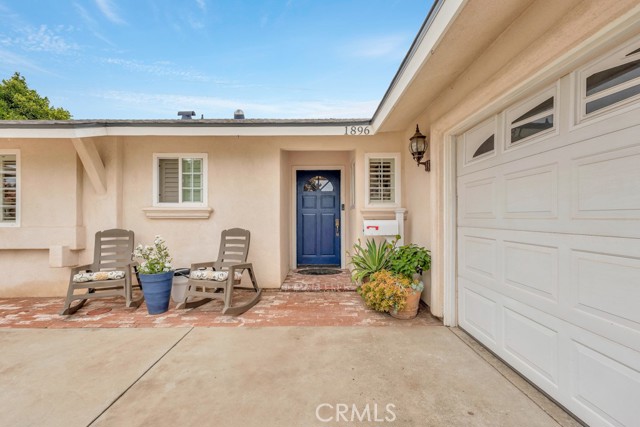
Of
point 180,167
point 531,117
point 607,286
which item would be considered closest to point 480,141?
point 531,117

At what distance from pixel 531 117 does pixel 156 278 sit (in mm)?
4539

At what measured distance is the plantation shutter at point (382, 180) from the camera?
16.0ft

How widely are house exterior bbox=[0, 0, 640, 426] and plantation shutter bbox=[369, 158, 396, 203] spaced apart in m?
0.03

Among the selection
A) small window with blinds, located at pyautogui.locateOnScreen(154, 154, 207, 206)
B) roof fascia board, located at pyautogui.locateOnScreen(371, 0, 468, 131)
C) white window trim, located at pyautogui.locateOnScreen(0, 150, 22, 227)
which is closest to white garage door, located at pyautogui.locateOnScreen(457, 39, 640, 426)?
roof fascia board, located at pyautogui.locateOnScreen(371, 0, 468, 131)

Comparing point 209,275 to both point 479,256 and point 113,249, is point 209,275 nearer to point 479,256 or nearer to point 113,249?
point 113,249

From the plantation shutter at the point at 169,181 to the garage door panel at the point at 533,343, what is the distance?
511cm

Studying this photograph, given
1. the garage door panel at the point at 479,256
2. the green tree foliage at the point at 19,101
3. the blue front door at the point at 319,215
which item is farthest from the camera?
the green tree foliage at the point at 19,101

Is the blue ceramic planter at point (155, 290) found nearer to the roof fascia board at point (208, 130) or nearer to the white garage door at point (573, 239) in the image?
the roof fascia board at point (208, 130)

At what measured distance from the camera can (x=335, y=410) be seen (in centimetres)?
189

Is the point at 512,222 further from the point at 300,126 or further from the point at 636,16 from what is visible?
the point at 300,126

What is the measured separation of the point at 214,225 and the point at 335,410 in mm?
3777

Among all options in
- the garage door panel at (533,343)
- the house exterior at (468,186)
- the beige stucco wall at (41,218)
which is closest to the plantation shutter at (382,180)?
the house exterior at (468,186)

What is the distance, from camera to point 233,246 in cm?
458

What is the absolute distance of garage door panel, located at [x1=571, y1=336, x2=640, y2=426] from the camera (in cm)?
145
